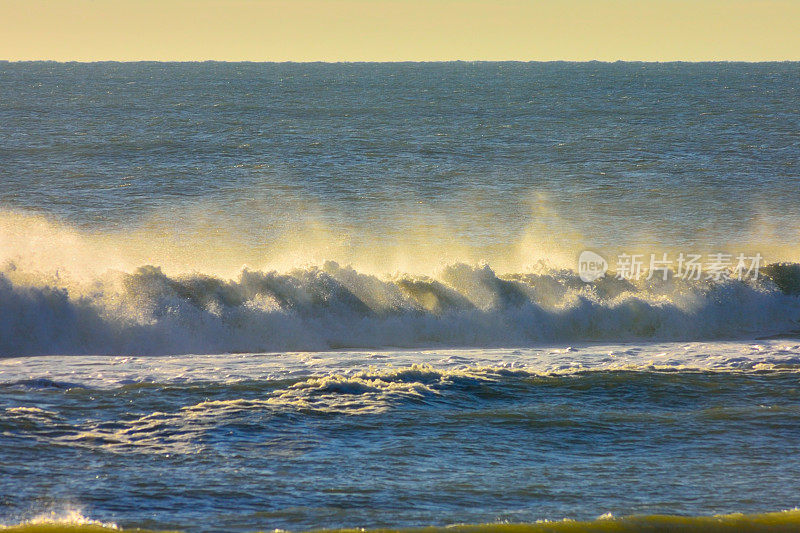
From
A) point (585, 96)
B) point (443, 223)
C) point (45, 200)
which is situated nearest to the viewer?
point (443, 223)

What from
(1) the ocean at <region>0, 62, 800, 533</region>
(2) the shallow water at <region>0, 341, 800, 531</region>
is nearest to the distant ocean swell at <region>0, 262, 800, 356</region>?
(1) the ocean at <region>0, 62, 800, 533</region>

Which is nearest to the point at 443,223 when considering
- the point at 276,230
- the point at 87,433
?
the point at 276,230

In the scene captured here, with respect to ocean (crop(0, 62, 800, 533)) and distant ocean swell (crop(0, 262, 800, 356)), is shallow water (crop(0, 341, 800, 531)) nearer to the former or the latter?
ocean (crop(0, 62, 800, 533))

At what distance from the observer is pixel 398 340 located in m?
13.5

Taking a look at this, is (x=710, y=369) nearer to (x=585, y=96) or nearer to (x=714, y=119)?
(x=714, y=119)

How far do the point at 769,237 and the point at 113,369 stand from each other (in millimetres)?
16674

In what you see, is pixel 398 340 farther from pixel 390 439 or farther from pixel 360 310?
pixel 390 439

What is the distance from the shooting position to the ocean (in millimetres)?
6449

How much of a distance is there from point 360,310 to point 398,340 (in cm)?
91

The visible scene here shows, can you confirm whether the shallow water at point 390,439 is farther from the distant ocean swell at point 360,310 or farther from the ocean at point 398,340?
the distant ocean swell at point 360,310

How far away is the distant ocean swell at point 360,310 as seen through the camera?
1261 centimetres

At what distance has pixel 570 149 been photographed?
3566 centimetres

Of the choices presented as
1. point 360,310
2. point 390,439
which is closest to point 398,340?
point 360,310

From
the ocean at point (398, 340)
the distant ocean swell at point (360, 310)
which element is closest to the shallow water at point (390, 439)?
the ocean at point (398, 340)
